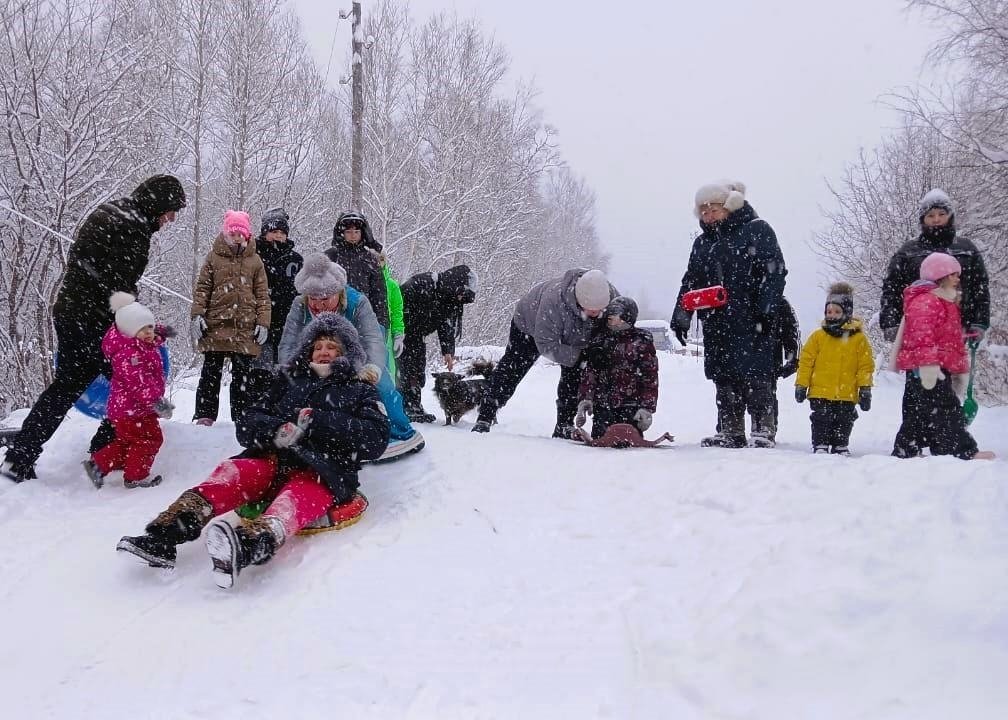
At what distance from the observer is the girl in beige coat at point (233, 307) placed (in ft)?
16.3

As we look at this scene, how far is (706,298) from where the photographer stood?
470 centimetres

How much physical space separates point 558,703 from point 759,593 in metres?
0.82

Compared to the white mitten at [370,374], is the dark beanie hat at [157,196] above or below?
above

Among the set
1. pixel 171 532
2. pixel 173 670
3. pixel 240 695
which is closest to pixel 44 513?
pixel 171 532

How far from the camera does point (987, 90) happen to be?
1129 centimetres

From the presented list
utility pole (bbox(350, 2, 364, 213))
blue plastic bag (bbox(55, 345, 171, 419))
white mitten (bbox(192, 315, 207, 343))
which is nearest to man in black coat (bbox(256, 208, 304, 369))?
white mitten (bbox(192, 315, 207, 343))

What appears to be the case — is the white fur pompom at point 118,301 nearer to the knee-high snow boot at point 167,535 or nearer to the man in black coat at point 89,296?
the man in black coat at point 89,296

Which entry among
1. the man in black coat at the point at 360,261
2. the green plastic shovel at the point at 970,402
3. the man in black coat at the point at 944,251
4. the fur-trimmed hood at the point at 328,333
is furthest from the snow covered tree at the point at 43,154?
the green plastic shovel at the point at 970,402

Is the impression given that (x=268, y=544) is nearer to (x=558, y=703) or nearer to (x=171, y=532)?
(x=171, y=532)

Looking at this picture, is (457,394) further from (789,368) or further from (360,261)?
(789,368)

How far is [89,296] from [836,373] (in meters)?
5.20

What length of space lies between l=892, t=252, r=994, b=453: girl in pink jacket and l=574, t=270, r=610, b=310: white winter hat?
193cm

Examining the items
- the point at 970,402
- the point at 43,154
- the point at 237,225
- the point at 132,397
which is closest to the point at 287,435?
the point at 132,397

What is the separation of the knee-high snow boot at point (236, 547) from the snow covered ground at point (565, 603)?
0.15 m
